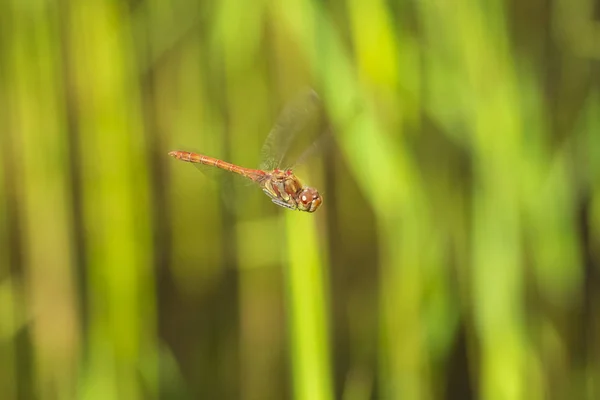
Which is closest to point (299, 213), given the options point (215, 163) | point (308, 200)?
point (308, 200)

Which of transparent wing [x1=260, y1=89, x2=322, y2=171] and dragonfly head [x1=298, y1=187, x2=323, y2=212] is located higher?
transparent wing [x1=260, y1=89, x2=322, y2=171]

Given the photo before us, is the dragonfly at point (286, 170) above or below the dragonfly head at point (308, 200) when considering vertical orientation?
above

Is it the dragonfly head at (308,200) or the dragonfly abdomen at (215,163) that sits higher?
the dragonfly abdomen at (215,163)

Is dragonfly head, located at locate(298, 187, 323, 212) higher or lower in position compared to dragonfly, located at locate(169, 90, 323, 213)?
lower
